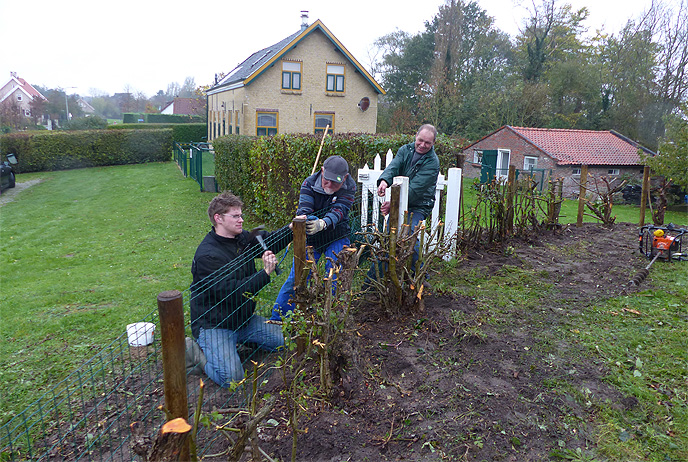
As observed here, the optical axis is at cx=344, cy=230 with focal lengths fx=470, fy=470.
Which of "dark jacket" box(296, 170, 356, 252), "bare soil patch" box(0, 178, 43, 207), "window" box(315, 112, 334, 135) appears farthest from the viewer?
"window" box(315, 112, 334, 135)

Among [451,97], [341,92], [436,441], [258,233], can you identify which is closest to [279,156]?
[258,233]

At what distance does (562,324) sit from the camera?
442 cm

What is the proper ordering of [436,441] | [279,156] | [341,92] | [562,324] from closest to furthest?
[436,441]
[562,324]
[279,156]
[341,92]

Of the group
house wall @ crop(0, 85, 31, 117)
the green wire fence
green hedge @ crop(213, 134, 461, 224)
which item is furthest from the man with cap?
house wall @ crop(0, 85, 31, 117)

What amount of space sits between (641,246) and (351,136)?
4.67m

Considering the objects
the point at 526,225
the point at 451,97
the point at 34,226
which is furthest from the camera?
the point at 451,97

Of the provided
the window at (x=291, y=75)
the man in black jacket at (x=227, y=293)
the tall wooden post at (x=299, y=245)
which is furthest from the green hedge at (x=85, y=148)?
the tall wooden post at (x=299, y=245)

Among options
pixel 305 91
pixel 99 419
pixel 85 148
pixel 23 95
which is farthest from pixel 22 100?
pixel 99 419

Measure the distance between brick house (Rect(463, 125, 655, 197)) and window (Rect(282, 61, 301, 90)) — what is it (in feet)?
33.8

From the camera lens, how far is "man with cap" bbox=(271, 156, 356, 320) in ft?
15.0

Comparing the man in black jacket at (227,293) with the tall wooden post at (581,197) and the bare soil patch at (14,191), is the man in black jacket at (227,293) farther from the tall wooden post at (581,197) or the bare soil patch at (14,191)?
the bare soil patch at (14,191)

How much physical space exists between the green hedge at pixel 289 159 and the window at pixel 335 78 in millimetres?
17661

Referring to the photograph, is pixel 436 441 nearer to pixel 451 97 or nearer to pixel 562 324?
pixel 562 324

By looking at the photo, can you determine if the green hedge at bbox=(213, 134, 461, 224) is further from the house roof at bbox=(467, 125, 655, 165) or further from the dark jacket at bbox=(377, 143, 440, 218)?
the house roof at bbox=(467, 125, 655, 165)
